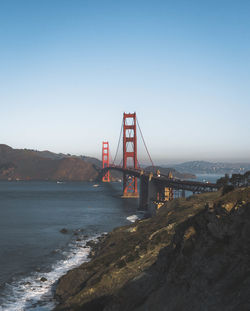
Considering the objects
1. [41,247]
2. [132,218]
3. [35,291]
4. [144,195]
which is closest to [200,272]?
[35,291]

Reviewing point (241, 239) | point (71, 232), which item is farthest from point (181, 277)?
point (71, 232)

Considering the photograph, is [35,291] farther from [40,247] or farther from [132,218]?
[132,218]

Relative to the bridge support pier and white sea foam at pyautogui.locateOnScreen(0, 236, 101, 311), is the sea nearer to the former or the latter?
white sea foam at pyautogui.locateOnScreen(0, 236, 101, 311)

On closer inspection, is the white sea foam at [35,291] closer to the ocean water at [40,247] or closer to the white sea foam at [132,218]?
the ocean water at [40,247]

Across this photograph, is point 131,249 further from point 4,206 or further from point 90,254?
point 4,206

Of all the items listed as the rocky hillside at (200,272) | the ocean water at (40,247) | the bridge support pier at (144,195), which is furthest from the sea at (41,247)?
the rocky hillside at (200,272)

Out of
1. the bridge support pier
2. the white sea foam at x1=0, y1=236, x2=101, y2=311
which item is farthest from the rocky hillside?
the bridge support pier

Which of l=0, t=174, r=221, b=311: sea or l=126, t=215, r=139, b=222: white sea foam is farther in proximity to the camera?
l=126, t=215, r=139, b=222: white sea foam

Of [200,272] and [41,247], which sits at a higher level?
[200,272]
